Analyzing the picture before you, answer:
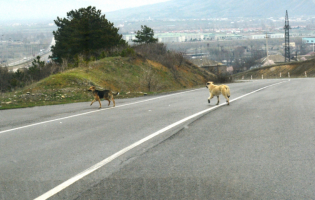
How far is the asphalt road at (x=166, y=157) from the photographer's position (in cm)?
523

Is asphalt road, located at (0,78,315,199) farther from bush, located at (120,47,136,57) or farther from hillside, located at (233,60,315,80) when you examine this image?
hillside, located at (233,60,315,80)

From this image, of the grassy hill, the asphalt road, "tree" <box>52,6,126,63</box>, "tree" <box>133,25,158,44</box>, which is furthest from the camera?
"tree" <box>133,25,158,44</box>

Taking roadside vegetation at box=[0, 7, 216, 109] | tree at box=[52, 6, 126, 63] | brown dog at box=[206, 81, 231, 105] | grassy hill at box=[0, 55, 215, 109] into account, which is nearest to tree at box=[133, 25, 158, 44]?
roadside vegetation at box=[0, 7, 216, 109]

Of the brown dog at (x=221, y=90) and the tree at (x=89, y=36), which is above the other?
the tree at (x=89, y=36)

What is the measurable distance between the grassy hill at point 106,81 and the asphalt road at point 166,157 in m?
8.27

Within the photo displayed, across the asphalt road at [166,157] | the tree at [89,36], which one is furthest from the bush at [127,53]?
the asphalt road at [166,157]

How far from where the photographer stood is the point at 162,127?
995 cm

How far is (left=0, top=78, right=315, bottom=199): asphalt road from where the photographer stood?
523 cm

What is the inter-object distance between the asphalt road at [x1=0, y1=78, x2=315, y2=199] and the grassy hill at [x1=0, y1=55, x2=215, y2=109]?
8267mm

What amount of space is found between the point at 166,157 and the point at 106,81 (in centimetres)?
2509

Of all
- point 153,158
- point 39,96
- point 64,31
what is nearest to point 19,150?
point 153,158

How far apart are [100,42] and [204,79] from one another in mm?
16324

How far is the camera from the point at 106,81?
31.5 m

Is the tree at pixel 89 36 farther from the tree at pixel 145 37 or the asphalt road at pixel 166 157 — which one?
the asphalt road at pixel 166 157
